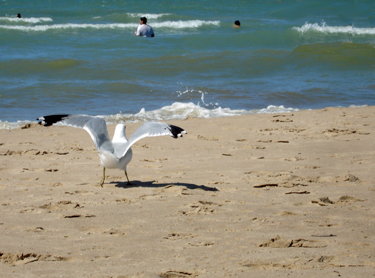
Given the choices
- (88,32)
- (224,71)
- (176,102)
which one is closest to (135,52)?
(224,71)

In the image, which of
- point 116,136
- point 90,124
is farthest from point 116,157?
point 90,124

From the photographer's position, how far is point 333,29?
23.5 m

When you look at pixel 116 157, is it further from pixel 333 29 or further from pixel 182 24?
pixel 333 29

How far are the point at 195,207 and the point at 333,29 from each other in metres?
21.7

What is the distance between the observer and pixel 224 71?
13836 millimetres

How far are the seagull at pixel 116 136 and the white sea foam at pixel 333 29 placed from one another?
18.8m

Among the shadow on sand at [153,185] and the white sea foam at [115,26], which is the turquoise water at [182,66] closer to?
the white sea foam at [115,26]

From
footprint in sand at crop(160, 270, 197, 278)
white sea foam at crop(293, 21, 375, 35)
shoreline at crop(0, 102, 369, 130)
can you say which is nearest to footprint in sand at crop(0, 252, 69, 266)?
footprint in sand at crop(160, 270, 197, 278)

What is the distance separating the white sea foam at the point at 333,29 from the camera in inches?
878

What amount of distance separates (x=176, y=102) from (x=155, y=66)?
14.9 feet

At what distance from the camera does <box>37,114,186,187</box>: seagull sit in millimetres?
4512

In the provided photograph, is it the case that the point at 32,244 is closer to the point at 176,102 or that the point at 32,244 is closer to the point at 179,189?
the point at 179,189

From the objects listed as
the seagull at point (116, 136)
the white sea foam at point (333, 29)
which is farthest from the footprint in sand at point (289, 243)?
the white sea foam at point (333, 29)

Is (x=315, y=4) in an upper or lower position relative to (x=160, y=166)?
upper
